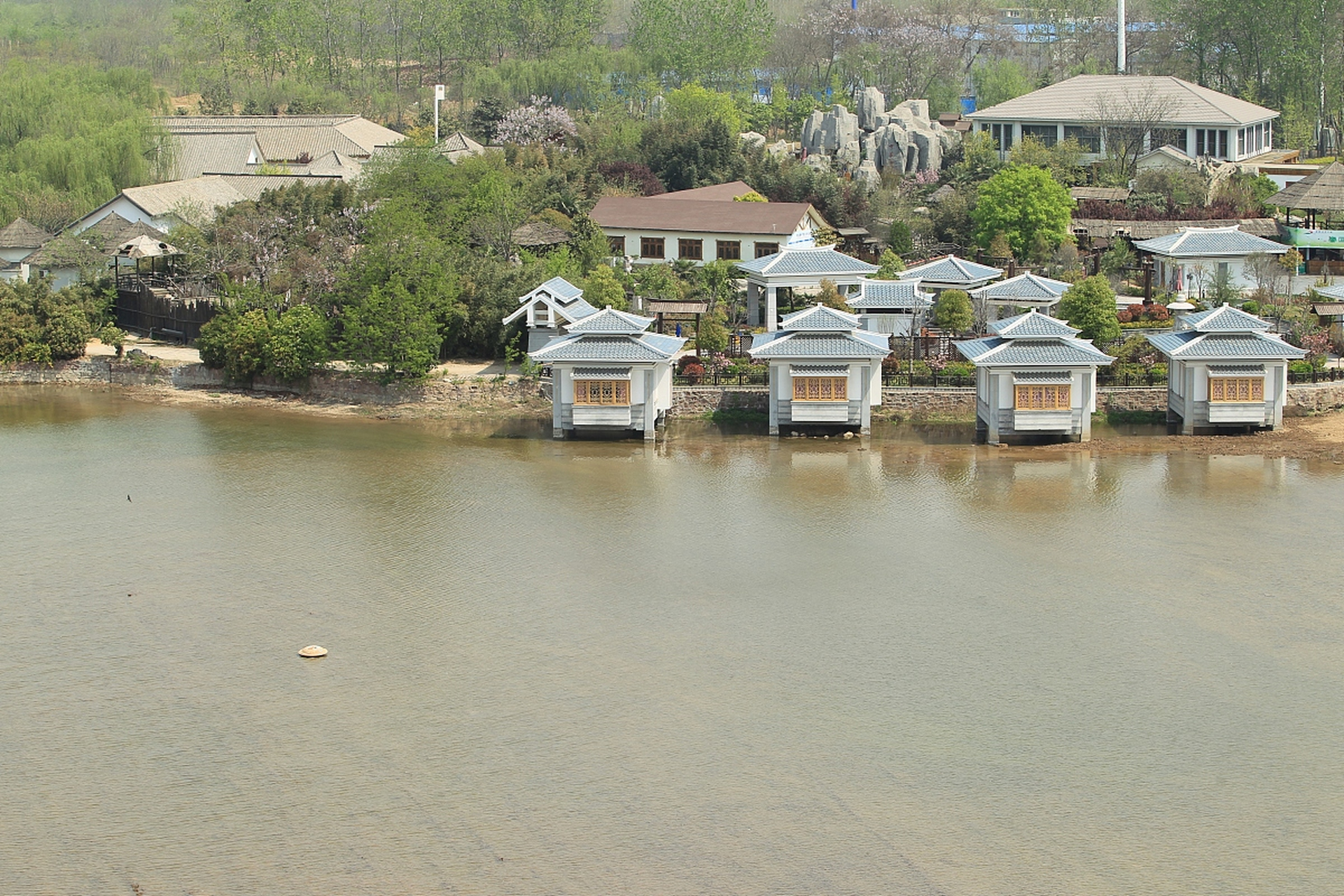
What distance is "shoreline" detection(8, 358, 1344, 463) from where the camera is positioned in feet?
95.6

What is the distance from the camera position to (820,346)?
30125mm

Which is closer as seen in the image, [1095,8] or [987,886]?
[987,886]

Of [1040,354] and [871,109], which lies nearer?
[1040,354]

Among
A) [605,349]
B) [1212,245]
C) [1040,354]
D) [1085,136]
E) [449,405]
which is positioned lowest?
[449,405]

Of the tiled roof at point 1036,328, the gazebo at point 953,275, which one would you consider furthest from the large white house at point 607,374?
the gazebo at point 953,275

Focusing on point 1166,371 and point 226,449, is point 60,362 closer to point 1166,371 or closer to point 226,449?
point 226,449

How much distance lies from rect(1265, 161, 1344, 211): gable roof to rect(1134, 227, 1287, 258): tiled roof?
1.89 metres

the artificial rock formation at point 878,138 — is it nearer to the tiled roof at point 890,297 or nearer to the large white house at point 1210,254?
the large white house at point 1210,254

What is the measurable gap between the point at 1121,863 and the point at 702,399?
1858 centimetres

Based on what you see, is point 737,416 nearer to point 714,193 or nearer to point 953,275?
point 953,275

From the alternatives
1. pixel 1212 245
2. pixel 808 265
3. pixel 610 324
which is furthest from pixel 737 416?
pixel 1212 245

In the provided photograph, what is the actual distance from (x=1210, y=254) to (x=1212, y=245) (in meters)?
0.32

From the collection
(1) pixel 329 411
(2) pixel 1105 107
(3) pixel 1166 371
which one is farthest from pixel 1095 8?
(1) pixel 329 411

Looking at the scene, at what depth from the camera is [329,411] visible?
3284 cm
